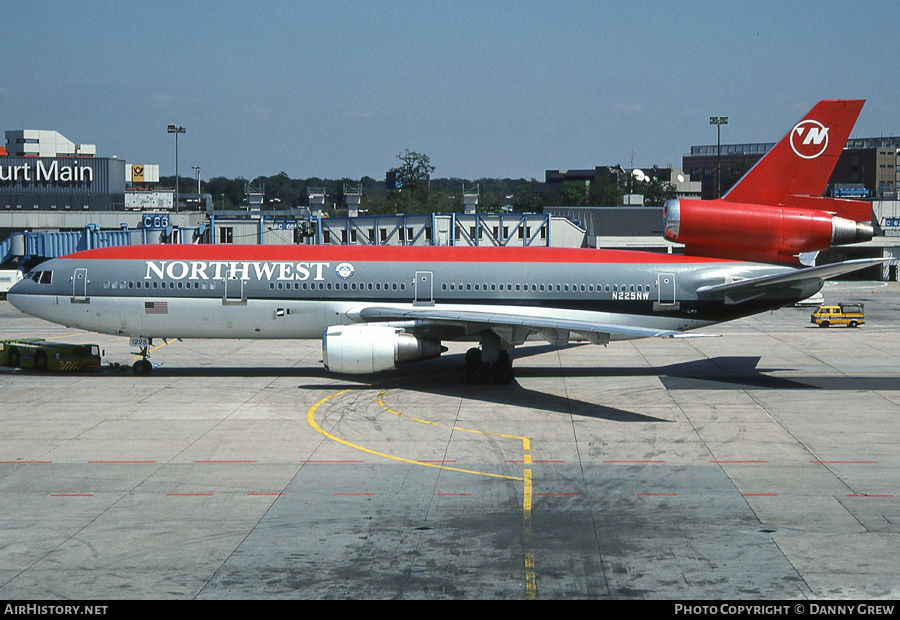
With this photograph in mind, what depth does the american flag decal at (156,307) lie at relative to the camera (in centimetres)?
3519

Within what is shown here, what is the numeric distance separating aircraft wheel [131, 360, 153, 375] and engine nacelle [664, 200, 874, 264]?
22617 mm

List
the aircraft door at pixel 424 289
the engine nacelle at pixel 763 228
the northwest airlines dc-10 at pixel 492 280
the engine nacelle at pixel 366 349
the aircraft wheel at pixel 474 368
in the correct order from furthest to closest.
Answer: the aircraft door at pixel 424 289 < the aircraft wheel at pixel 474 368 < the northwest airlines dc-10 at pixel 492 280 < the engine nacelle at pixel 763 228 < the engine nacelle at pixel 366 349

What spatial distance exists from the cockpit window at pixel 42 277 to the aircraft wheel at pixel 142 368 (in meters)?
4.97

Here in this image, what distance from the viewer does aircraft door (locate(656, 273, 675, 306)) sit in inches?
1385

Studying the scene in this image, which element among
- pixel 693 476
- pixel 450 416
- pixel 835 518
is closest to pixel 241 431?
pixel 450 416

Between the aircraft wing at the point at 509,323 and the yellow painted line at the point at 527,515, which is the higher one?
the aircraft wing at the point at 509,323

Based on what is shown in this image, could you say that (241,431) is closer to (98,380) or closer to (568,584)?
(98,380)

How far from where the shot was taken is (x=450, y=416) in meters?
29.0

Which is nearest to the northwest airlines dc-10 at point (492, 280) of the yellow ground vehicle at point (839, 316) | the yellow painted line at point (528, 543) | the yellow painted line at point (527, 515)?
the yellow painted line at point (527, 515)

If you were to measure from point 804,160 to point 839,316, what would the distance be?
866 inches

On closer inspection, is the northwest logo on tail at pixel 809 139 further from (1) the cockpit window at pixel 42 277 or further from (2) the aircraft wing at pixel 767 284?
(1) the cockpit window at pixel 42 277

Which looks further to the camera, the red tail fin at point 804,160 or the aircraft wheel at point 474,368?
the aircraft wheel at point 474,368

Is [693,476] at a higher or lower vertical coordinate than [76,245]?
lower

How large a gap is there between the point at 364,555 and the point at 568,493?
239 inches
